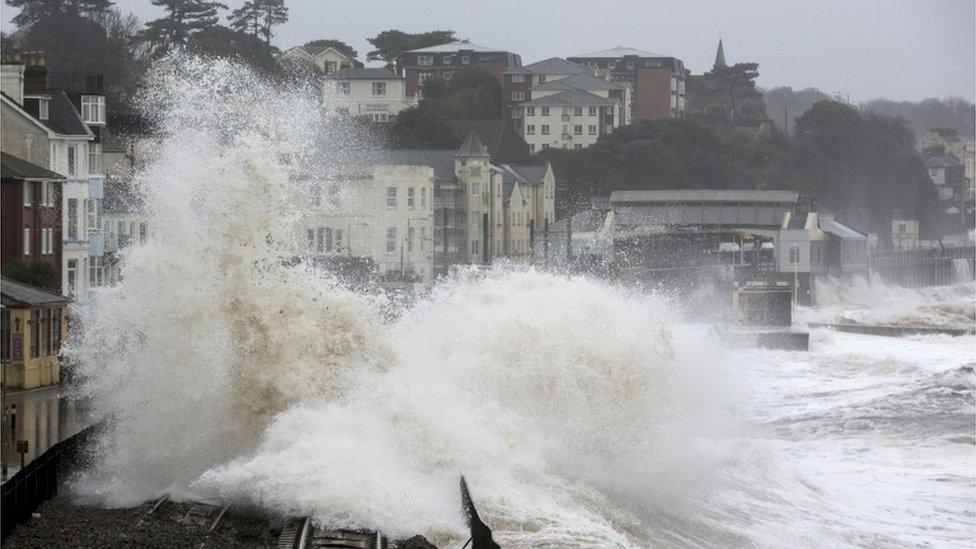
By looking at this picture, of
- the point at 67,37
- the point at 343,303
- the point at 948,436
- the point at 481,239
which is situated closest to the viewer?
the point at 343,303

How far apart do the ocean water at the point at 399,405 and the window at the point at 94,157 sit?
17.2 meters

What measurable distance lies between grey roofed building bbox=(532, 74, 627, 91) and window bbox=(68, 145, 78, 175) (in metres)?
91.8

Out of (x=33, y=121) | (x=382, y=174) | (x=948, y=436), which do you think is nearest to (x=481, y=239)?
(x=382, y=174)

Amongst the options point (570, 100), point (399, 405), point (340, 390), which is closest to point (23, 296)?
point (340, 390)

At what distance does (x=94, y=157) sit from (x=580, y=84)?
97.0m

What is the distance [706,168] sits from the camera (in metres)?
126

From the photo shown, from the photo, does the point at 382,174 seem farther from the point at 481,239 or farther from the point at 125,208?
the point at 125,208

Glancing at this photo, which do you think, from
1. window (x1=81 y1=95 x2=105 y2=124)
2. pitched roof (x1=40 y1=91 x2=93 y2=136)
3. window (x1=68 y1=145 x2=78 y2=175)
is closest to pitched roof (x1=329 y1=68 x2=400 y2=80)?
window (x1=81 y1=95 x2=105 y2=124)

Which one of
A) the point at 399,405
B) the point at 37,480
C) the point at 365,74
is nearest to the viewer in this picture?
the point at 37,480

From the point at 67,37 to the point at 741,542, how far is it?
55.3m

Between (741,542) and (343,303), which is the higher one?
(343,303)

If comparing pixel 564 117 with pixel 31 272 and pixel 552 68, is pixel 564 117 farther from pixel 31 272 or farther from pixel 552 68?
pixel 31 272

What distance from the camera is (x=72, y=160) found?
139 ft

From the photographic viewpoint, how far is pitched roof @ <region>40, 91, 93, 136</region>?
139 feet
